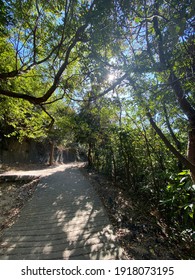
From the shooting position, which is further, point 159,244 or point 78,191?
point 78,191

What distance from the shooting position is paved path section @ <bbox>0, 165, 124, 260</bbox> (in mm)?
2129

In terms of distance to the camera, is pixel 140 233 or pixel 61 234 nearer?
pixel 61 234

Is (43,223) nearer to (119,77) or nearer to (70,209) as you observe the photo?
(70,209)

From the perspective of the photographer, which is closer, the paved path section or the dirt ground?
the paved path section

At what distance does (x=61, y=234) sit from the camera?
8.58ft

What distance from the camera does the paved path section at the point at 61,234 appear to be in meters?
2.13

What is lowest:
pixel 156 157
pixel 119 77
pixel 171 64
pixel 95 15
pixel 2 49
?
pixel 156 157

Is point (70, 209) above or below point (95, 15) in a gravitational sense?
below

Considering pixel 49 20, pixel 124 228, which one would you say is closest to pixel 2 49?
pixel 49 20

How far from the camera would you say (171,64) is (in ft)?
6.44

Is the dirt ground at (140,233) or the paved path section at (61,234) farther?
the dirt ground at (140,233)
